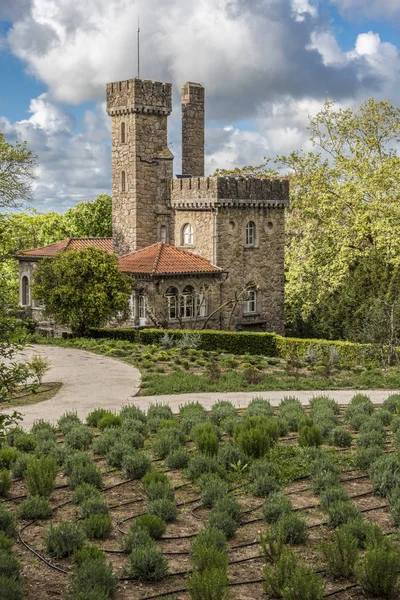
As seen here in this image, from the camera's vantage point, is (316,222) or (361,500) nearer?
(361,500)

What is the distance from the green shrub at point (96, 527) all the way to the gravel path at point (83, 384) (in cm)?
514

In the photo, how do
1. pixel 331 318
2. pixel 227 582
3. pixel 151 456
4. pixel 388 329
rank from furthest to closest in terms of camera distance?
pixel 331 318
pixel 388 329
pixel 151 456
pixel 227 582

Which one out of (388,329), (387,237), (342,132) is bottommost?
(388,329)

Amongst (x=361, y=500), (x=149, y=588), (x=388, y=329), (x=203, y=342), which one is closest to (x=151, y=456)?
(x=361, y=500)

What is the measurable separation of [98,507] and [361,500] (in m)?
3.95

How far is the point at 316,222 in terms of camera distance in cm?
4072

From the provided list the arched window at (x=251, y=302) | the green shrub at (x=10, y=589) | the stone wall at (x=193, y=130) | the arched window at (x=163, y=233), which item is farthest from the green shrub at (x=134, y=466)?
the stone wall at (x=193, y=130)

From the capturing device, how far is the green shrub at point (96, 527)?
11211 mm

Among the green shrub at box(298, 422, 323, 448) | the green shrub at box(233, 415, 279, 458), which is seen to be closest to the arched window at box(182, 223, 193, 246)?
the green shrub at box(233, 415, 279, 458)

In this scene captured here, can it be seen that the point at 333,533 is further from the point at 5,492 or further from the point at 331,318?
the point at 331,318

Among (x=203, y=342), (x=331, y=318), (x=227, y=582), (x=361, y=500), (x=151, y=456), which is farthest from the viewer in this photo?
(x=331, y=318)

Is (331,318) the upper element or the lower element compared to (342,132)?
lower

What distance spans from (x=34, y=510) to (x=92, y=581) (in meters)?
2.89

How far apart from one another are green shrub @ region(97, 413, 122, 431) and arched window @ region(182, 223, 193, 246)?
23.5 m
